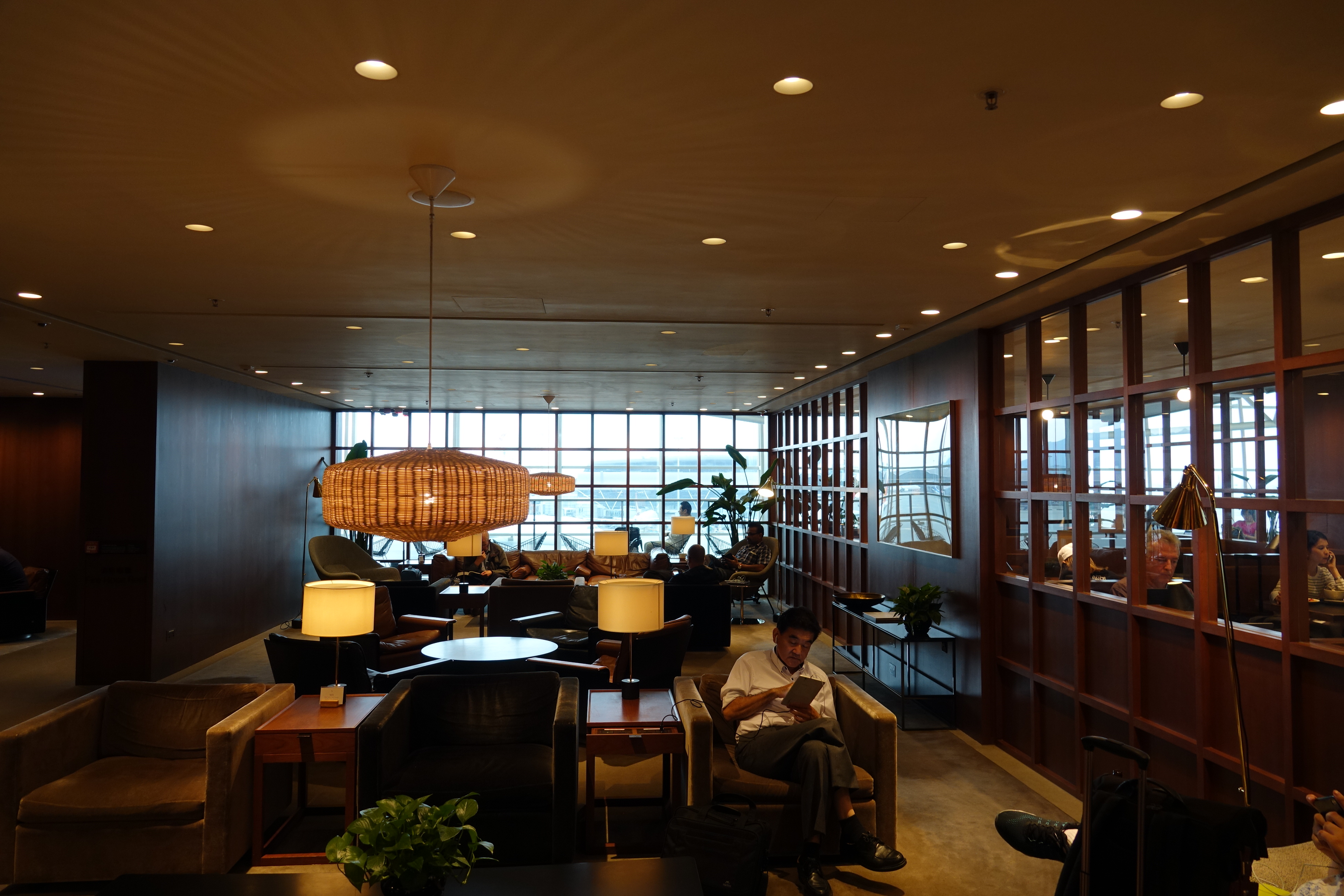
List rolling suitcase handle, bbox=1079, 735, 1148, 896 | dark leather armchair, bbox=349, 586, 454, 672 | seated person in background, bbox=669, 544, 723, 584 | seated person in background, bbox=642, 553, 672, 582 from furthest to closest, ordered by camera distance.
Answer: seated person in background, bbox=642, 553, 672, 582 < seated person in background, bbox=669, 544, 723, 584 < dark leather armchair, bbox=349, 586, 454, 672 < rolling suitcase handle, bbox=1079, 735, 1148, 896

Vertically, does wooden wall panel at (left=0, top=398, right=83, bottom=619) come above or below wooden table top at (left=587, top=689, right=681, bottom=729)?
above

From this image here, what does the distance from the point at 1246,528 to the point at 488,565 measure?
9694mm

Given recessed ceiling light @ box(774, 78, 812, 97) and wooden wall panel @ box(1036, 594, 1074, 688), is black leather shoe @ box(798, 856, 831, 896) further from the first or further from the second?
recessed ceiling light @ box(774, 78, 812, 97)

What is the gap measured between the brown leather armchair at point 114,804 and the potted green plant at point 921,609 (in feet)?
14.8

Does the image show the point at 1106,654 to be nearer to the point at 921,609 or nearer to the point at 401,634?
the point at 921,609

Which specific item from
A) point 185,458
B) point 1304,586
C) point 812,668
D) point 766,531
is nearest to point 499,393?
point 185,458

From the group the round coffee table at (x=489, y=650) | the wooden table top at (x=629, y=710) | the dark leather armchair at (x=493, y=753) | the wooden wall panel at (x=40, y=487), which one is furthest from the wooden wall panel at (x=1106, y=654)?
the wooden wall panel at (x=40, y=487)

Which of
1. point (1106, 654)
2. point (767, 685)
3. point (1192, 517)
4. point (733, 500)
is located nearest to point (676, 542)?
point (733, 500)

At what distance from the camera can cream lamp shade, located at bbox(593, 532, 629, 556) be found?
31.7 feet

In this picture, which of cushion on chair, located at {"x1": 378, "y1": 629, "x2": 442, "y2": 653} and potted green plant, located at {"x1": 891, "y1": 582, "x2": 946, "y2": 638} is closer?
potted green plant, located at {"x1": 891, "y1": 582, "x2": 946, "y2": 638}

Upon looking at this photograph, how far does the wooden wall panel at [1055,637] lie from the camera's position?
5.21 metres

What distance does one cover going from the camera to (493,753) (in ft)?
14.2

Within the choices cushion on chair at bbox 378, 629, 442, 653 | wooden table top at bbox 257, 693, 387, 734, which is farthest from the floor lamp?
cushion on chair at bbox 378, 629, 442, 653

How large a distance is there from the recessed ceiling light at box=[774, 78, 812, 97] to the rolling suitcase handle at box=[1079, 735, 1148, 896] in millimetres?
1862
